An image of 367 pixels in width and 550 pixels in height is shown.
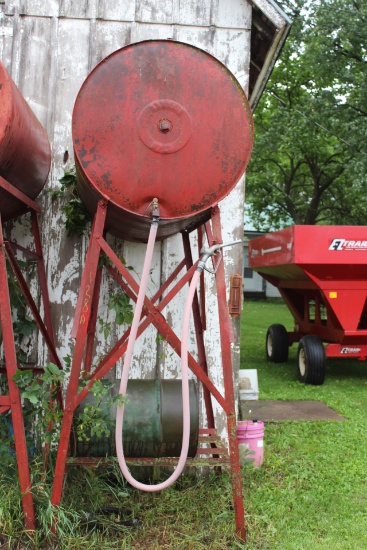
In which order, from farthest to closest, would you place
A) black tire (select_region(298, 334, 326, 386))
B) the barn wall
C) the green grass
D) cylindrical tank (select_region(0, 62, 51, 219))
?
black tire (select_region(298, 334, 326, 386))
the barn wall
the green grass
cylindrical tank (select_region(0, 62, 51, 219))

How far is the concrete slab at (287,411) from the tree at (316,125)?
9016 mm

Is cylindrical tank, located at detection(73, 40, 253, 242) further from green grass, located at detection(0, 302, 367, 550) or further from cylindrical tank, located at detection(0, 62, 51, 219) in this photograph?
green grass, located at detection(0, 302, 367, 550)

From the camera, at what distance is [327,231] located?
25.2ft

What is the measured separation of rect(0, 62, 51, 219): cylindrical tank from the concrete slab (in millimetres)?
3456

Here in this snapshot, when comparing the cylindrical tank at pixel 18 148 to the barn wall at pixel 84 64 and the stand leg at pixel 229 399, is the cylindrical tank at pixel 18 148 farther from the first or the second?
the stand leg at pixel 229 399

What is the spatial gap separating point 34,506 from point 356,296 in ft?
18.6

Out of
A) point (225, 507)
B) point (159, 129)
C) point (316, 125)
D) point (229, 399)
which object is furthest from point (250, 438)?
point (316, 125)

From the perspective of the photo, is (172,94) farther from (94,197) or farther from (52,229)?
(52,229)

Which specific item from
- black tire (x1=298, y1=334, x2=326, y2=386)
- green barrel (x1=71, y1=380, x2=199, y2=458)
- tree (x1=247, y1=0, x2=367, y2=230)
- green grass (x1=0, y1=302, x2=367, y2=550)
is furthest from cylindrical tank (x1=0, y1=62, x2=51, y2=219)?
tree (x1=247, y1=0, x2=367, y2=230)

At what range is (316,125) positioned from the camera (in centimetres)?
1722

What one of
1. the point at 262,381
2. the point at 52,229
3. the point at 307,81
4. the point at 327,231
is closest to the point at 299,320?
the point at 262,381

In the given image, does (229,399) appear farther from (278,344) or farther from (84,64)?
(278,344)

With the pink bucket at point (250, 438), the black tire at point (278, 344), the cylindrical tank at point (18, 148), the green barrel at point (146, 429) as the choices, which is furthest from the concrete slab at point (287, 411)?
the cylindrical tank at point (18, 148)

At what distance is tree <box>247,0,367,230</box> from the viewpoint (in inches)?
630
